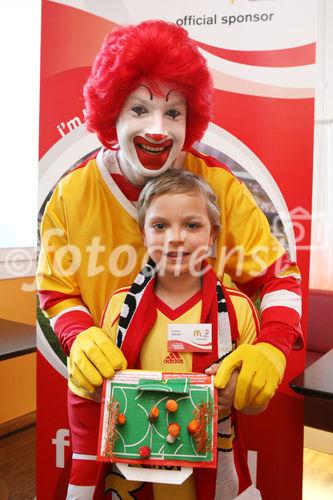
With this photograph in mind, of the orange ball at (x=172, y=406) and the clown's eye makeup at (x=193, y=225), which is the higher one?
the clown's eye makeup at (x=193, y=225)

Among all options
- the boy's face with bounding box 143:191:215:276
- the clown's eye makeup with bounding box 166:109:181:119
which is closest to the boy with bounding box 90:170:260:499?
the boy's face with bounding box 143:191:215:276

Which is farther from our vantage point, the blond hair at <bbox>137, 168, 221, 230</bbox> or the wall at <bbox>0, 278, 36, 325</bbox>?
the wall at <bbox>0, 278, 36, 325</bbox>

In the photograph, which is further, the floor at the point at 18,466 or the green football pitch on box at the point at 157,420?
the floor at the point at 18,466

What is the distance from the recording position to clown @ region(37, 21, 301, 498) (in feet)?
3.70

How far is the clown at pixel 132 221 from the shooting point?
1.13m

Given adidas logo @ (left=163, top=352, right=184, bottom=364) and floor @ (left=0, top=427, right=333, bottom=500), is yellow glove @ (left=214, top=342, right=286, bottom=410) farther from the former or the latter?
floor @ (left=0, top=427, right=333, bottom=500)

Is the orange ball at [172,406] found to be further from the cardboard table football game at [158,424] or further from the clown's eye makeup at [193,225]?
the clown's eye makeup at [193,225]

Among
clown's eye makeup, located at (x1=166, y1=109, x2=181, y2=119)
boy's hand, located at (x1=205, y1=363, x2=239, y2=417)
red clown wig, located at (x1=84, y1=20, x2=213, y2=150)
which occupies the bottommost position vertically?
boy's hand, located at (x1=205, y1=363, x2=239, y2=417)

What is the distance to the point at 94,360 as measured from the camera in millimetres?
1101

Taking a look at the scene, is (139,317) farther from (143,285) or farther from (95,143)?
(95,143)

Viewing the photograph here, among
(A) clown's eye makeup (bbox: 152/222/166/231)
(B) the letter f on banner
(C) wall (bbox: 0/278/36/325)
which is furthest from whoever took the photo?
(C) wall (bbox: 0/278/36/325)

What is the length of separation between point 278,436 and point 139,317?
547 mm

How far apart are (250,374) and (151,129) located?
1.95 feet

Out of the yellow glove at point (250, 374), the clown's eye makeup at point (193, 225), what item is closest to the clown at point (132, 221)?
the yellow glove at point (250, 374)
